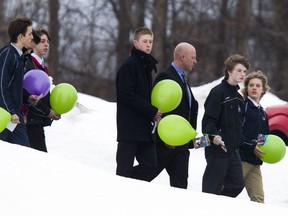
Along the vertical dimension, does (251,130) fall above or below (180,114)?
below

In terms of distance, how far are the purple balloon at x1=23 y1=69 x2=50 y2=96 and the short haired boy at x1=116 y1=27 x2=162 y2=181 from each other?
0.65 metres

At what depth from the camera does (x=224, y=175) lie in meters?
10.3

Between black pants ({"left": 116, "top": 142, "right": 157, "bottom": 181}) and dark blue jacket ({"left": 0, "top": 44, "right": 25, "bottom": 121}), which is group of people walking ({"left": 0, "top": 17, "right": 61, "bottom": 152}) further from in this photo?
black pants ({"left": 116, "top": 142, "right": 157, "bottom": 181})

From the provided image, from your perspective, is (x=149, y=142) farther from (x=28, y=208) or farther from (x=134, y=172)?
(x=28, y=208)

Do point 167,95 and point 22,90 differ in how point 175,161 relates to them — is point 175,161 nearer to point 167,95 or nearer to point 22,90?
point 167,95

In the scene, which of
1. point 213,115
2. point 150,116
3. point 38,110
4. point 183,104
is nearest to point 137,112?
point 150,116

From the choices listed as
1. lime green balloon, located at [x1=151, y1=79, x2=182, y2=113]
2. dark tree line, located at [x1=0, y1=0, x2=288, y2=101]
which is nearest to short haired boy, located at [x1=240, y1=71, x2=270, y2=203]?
lime green balloon, located at [x1=151, y1=79, x2=182, y2=113]

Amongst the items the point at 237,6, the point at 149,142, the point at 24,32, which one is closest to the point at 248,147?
the point at 149,142

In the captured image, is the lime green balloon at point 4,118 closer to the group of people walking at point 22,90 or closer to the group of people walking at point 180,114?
the group of people walking at point 22,90

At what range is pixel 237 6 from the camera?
3416 centimetres

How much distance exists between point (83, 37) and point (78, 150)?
22949 mm

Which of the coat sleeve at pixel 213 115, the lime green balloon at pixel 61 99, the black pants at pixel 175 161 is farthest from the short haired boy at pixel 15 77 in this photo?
the coat sleeve at pixel 213 115

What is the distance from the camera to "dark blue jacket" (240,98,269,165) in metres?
10.7

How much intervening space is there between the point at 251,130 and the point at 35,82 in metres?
2.09
